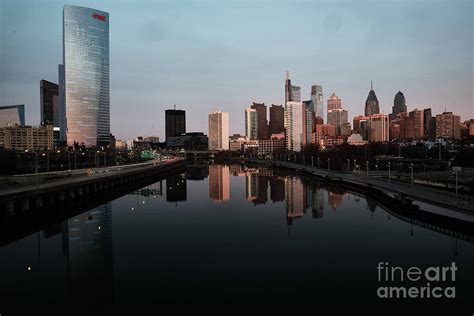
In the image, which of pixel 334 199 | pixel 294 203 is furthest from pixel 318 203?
pixel 334 199

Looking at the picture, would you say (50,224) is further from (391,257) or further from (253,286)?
(391,257)

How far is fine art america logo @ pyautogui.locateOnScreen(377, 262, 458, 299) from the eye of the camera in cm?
1919

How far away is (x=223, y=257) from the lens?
2575 centimetres

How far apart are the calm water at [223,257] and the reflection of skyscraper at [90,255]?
3.3 inches

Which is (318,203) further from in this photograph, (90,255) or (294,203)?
(90,255)

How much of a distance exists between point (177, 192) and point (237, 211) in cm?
2627

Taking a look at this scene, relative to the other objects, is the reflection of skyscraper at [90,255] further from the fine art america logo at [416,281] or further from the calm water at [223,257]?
the fine art america logo at [416,281]

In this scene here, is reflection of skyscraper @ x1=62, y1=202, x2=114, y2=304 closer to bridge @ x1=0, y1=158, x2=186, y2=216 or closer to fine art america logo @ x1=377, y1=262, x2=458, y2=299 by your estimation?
bridge @ x1=0, y1=158, x2=186, y2=216

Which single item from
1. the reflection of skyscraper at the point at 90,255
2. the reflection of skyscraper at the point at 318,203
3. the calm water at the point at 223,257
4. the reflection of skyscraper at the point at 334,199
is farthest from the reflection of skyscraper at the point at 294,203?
the reflection of skyscraper at the point at 90,255

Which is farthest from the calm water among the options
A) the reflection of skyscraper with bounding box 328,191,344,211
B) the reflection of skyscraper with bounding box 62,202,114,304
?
the reflection of skyscraper with bounding box 328,191,344,211

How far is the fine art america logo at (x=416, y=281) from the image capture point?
19188mm

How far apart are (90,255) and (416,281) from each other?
2362 cm

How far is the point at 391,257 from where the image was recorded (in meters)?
26.0

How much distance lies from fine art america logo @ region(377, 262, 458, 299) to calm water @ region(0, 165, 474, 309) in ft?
1.71
